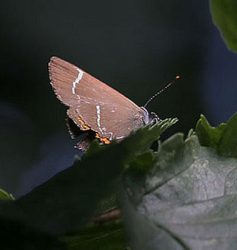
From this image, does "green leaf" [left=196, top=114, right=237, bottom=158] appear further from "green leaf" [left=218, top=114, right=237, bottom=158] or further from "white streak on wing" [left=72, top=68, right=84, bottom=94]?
"white streak on wing" [left=72, top=68, right=84, bottom=94]

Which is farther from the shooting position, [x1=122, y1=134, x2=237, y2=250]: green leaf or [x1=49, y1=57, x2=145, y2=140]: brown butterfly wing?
[x1=49, y1=57, x2=145, y2=140]: brown butterfly wing

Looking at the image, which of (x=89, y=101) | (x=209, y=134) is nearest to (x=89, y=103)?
(x=89, y=101)

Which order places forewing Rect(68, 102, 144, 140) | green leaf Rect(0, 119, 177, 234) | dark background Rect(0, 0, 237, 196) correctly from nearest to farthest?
green leaf Rect(0, 119, 177, 234)
forewing Rect(68, 102, 144, 140)
dark background Rect(0, 0, 237, 196)

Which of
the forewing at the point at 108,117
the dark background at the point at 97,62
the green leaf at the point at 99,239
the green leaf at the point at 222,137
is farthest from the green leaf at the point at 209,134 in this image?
the dark background at the point at 97,62

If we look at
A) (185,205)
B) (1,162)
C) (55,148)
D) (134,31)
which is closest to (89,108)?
(185,205)

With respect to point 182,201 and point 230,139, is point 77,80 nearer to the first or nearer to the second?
point 230,139


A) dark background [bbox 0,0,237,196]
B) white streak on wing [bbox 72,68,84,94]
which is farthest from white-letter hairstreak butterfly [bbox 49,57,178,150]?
dark background [bbox 0,0,237,196]

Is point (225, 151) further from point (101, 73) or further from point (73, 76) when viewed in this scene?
point (101, 73)

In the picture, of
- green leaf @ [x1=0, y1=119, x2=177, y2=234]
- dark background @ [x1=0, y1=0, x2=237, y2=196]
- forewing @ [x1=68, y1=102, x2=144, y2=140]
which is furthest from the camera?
dark background @ [x1=0, y1=0, x2=237, y2=196]
